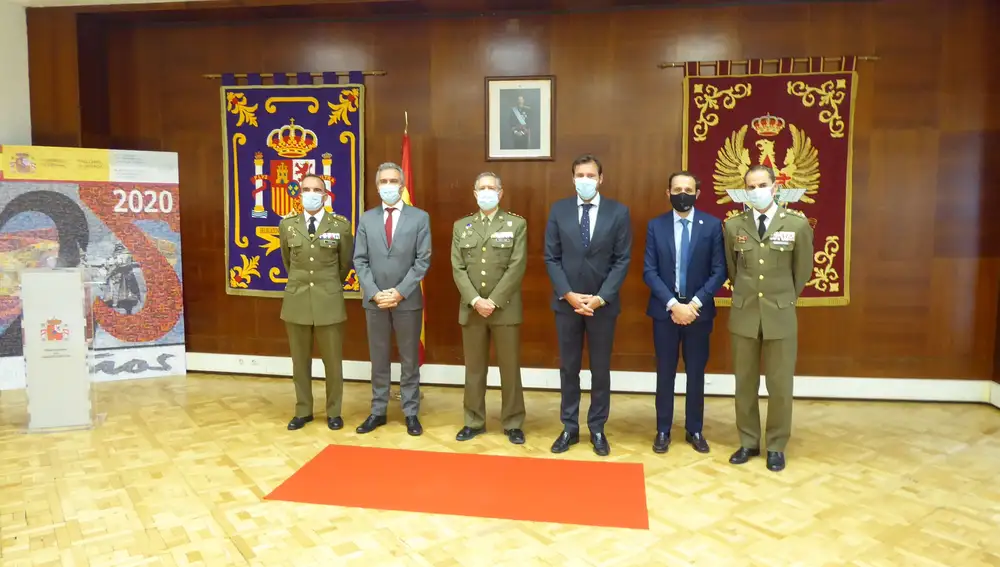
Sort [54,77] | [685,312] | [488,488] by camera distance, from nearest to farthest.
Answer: [488,488] → [685,312] → [54,77]

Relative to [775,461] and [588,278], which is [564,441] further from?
[775,461]

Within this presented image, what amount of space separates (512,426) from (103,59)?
4688 millimetres

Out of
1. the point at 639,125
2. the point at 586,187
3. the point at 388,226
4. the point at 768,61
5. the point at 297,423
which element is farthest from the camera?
the point at 639,125

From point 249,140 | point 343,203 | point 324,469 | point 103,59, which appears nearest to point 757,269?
point 324,469

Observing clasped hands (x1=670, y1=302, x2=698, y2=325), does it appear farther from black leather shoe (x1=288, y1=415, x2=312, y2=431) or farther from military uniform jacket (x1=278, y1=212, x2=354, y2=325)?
black leather shoe (x1=288, y1=415, x2=312, y2=431)

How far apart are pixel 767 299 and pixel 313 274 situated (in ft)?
8.75

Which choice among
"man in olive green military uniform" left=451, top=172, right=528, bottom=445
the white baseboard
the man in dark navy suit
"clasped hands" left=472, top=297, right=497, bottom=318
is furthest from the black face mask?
the white baseboard

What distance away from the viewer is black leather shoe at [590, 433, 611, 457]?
12.7 feet

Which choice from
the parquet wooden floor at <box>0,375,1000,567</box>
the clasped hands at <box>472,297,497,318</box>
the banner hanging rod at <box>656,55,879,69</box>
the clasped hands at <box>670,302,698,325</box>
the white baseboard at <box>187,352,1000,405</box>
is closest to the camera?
the parquet wooden floor at <box>0,375,1000,567</box>

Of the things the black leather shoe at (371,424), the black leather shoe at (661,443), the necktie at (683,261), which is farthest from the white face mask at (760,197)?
the black leather shoe at (371,424)

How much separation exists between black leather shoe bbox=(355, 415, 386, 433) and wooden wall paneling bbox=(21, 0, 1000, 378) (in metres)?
1.23

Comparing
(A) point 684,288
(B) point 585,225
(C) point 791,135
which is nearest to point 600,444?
(A) point 684,288

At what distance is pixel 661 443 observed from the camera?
3.94m

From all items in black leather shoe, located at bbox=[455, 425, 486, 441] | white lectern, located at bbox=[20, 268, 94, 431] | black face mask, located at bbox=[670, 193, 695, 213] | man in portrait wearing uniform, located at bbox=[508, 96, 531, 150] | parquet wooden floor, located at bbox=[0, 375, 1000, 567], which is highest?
man in portrait wearing uniform, located at bbox=[508, 96, 531, 150]
